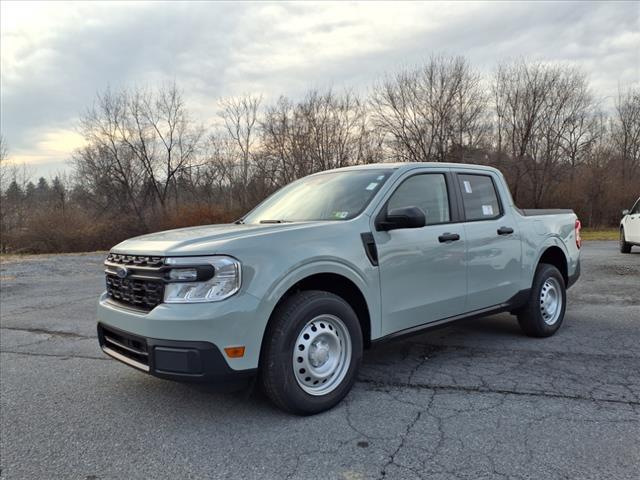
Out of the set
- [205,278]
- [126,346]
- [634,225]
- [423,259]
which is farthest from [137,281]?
[634,225]

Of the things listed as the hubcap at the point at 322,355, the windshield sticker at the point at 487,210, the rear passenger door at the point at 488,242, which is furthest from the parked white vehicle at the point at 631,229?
the hubcap at the point at 322,355

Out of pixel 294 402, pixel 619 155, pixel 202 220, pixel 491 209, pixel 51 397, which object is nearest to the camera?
pixel 294 402

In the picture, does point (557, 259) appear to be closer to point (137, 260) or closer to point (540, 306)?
point (540, 306)

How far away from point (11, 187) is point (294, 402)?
3994cm

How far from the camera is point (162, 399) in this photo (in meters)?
3.84

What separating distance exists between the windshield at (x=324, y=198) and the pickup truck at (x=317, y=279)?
2 centimetres

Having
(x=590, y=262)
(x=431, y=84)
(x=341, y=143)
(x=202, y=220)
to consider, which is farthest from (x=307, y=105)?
(x=590, y=262)

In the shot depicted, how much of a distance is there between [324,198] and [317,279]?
0.99 m

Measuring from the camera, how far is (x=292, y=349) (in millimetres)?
3256

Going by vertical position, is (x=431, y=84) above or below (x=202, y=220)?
above

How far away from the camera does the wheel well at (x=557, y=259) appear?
568cm

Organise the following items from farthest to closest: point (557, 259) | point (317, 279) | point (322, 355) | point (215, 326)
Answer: point (557, 259) → point (317, 279) → point (322, 355) → point (215, 326)

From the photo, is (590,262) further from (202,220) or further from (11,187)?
(11,187)

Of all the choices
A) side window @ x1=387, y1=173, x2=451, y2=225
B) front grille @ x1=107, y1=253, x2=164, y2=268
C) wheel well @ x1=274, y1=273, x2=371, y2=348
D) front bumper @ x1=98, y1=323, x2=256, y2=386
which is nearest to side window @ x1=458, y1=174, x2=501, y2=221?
side window @ x1=387, y1=173, x2=451, y2=225
